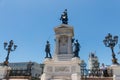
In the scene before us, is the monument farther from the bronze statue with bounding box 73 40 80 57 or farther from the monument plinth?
the bronze statue with bounding box 73 40 80 57

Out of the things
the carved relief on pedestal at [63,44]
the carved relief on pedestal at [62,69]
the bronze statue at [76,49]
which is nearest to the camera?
the carved relief on pedestal at [62,69]

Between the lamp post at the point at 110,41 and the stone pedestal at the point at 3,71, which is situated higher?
the lamp post at the point at 110,41

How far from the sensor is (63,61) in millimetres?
18641

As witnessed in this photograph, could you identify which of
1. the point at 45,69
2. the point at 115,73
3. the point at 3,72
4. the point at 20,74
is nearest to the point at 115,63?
the point at 115,73

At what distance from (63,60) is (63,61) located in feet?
1.55

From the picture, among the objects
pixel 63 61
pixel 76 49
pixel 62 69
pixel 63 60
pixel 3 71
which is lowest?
pixel 3 71

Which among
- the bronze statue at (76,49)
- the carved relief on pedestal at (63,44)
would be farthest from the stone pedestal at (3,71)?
the bronze statue at (76,49)

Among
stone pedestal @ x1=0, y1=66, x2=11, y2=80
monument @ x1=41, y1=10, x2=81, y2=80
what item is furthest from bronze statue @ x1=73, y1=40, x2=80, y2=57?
stone pedestal @ x1=0, y1=66, x2=11, y2=80

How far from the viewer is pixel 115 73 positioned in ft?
55.0

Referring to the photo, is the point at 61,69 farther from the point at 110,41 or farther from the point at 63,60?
the point at 110,41

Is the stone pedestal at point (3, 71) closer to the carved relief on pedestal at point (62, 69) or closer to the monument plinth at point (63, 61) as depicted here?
the monument plinth at point (63, 61)

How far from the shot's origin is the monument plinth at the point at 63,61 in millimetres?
17859

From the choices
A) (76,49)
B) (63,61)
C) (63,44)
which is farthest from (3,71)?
(76,49)

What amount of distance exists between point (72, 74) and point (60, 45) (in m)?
4.17
